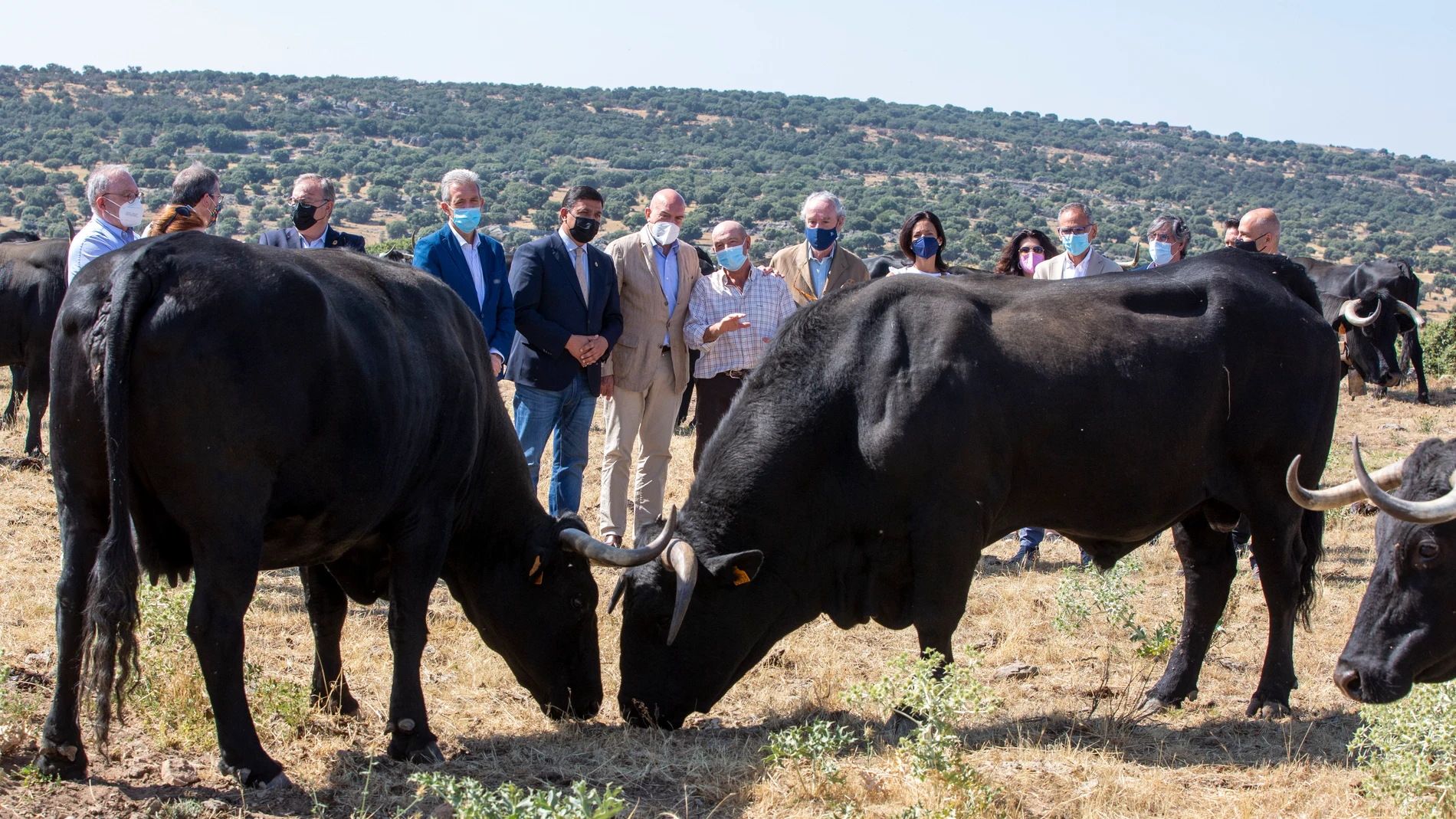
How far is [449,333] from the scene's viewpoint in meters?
5.20

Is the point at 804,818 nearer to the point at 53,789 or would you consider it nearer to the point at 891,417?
the point at 891,417

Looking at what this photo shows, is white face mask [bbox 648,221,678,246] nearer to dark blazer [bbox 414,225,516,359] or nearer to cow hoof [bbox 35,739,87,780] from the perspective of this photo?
dark blazer [bbox 414,225,516,359]

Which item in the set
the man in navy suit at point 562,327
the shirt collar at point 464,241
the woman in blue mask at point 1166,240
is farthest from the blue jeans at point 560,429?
the woman in blue mask at point 1166,240

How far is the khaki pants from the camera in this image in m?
7.69

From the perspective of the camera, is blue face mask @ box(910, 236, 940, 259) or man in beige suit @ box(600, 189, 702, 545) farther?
blue face mask @ box(910, 236, 940, 259)

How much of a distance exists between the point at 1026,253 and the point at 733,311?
2.56 metres

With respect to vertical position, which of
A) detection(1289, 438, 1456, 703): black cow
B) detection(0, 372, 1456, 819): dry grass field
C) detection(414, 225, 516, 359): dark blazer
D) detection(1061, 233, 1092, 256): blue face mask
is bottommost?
detection(0, 372, 1456, 819): dry grass field

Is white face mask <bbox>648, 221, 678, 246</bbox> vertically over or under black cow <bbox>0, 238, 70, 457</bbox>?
over

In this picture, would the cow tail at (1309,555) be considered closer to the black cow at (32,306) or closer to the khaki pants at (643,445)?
the khaki pants at (643,445)

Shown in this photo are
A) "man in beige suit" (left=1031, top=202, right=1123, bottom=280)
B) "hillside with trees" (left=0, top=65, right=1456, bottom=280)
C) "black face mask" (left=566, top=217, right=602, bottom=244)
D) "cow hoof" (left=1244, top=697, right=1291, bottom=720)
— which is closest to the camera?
"cow hoof" (left=1244, top=697, right=1291, bottom=720)

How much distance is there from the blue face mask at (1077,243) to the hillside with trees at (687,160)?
34.0 meters

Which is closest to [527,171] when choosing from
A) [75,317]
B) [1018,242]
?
[1018,242]

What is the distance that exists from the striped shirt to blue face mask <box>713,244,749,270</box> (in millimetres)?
104

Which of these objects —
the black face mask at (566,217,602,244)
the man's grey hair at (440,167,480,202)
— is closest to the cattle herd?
the man's grey hair at (440,167,480,202)
